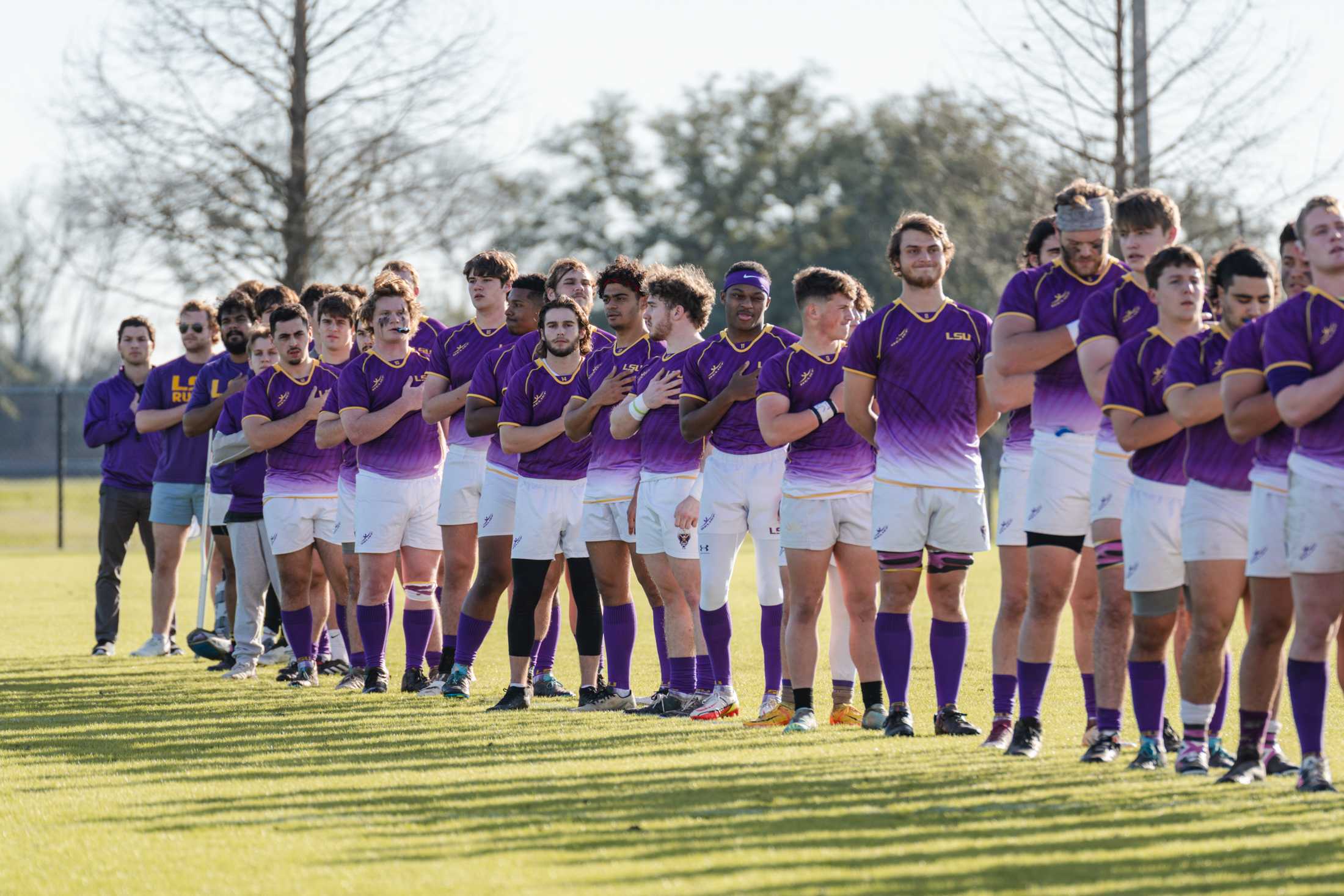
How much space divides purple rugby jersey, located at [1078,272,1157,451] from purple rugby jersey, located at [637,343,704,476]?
235cm

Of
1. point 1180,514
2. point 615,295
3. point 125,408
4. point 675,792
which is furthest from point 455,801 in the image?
point 125,408

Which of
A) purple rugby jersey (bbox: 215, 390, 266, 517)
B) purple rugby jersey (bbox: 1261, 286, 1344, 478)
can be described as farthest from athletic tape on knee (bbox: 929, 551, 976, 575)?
purple rugby jersey (bbox: 215, 390, 266, 517)

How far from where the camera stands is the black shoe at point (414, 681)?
10.0 meters

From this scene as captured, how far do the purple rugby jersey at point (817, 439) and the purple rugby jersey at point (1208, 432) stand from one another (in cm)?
205

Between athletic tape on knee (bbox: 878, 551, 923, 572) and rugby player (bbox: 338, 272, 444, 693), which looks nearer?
athletic tape on knee (bbox: 878, 551, 923, 572)

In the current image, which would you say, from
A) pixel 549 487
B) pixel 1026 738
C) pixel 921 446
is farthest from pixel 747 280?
pixel 1026 738

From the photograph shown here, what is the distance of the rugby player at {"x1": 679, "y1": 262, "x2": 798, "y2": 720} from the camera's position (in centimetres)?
849

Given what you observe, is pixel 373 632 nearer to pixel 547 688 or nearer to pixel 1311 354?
pixel 547 688

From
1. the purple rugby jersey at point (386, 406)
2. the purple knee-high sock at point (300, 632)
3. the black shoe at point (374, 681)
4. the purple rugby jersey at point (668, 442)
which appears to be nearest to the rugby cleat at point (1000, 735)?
the purple rugby jersey at point (668, 442)

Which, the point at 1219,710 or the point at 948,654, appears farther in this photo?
the point at 948,654

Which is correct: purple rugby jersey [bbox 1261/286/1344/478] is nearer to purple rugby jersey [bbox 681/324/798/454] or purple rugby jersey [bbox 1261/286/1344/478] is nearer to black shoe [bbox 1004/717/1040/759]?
black shoe [bbox 1004/717/1040/759]

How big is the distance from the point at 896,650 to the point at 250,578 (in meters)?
5.16

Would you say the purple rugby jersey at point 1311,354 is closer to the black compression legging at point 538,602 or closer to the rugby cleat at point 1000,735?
the rugby cleat at point 1000,735

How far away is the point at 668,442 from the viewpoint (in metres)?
8.79
